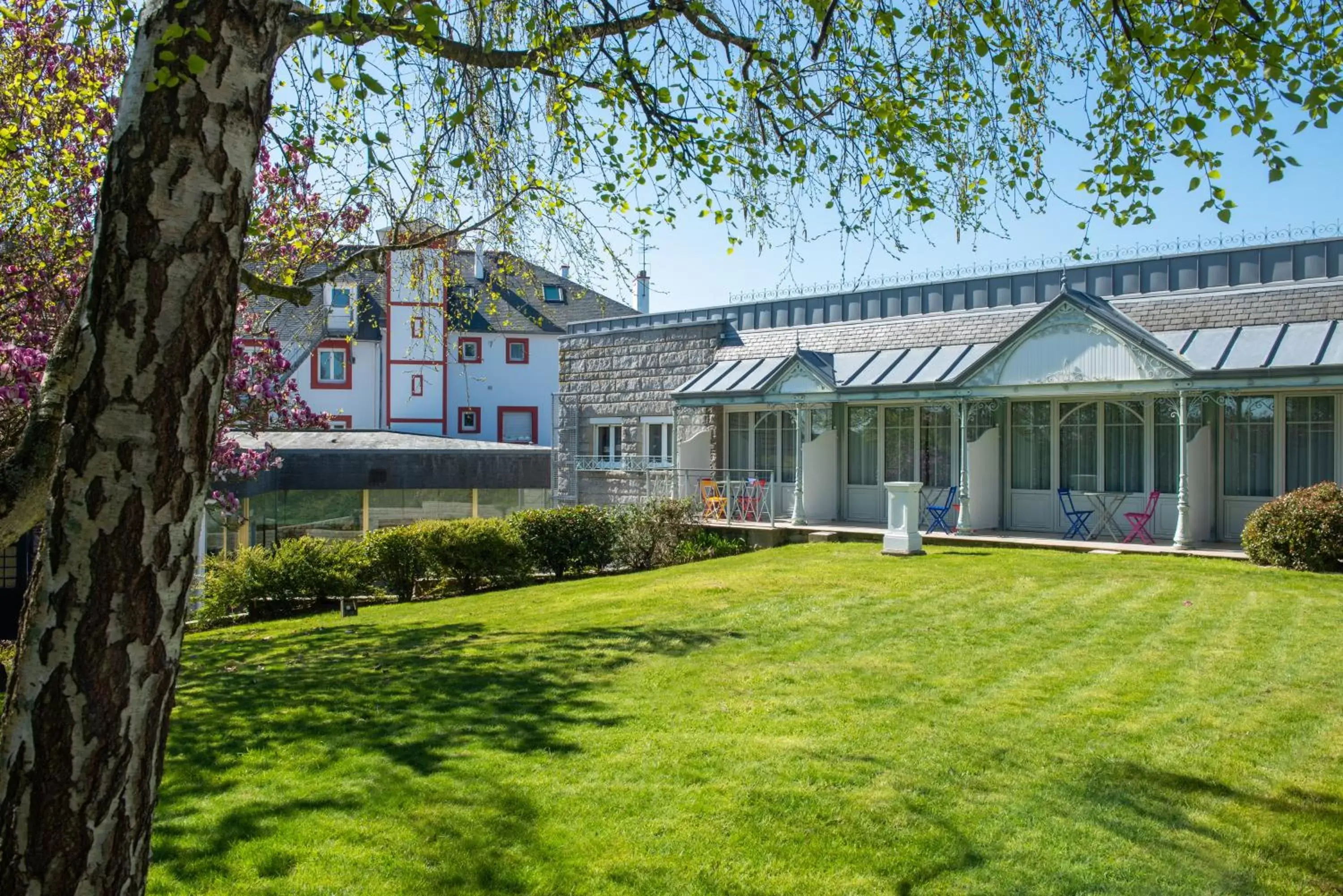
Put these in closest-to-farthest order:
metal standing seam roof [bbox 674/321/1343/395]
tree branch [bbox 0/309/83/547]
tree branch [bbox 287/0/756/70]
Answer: tree branch [bbox 0/309/83/547], tree branch [bbox 287/0/756/70], metal standing seam roof [bbox 674/321/1343/395]

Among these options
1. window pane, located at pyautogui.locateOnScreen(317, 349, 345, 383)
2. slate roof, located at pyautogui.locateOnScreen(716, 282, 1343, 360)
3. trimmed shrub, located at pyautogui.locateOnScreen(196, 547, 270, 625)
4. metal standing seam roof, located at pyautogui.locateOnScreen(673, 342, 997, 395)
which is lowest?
trimmed shrub, located at pyautogui.locateOnScreen(196, 547, 270, 625)

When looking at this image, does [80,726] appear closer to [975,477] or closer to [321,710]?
[321,710]

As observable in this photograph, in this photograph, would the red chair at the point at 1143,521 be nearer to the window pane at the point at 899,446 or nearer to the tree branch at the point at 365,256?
the window pane at the point at 899,446

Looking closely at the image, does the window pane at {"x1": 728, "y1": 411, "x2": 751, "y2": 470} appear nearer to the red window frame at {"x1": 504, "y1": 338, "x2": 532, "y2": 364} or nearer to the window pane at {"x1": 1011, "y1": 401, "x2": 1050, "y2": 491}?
the window pane at {"x1": 1011, "y1": 401, "x2": 1050, "y2": 491}

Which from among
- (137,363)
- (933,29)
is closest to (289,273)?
(933,29)

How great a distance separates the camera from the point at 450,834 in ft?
16.5

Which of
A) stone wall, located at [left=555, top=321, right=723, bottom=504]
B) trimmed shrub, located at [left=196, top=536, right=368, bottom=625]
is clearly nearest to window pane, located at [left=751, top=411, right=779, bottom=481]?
stone wall, located at [left=555, top=321, right=723, bottom=504]

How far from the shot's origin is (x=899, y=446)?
2017 cm

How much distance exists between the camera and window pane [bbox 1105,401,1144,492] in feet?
55.9

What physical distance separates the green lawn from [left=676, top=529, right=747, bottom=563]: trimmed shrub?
25.8 feet

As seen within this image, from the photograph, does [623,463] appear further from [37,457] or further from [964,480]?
[37,457]

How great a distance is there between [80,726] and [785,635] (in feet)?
24.8

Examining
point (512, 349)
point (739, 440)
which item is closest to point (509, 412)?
point (512, 349)

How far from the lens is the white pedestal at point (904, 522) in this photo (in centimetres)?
1594
